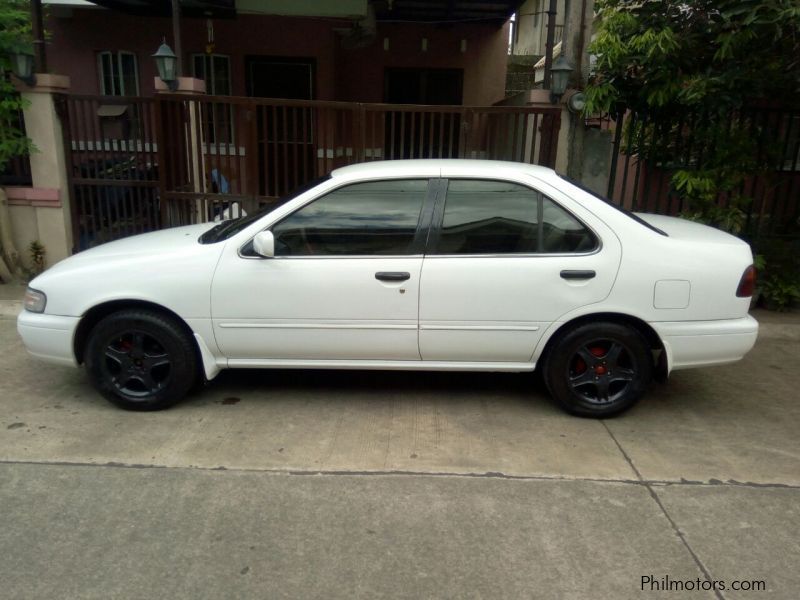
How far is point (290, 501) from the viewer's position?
3.27 metres

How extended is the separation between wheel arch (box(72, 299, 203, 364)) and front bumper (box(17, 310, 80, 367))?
4 cm

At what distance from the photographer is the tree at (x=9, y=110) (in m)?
6.65

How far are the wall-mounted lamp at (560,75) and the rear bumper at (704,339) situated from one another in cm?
360

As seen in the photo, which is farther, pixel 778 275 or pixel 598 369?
pixel 778 275

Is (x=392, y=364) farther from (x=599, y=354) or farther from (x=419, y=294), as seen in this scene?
(x=599, y=354)

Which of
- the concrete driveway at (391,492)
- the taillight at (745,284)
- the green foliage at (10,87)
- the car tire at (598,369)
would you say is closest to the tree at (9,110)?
the green foliage at (10,87)

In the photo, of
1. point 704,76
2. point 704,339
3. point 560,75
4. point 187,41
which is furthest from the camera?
point 187,41

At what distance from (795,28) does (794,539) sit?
14.7 feet

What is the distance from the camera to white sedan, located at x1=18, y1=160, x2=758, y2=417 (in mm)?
4020

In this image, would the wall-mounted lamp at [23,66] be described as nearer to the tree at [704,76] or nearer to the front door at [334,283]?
the front door at [334,283]

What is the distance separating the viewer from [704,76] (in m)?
5.91

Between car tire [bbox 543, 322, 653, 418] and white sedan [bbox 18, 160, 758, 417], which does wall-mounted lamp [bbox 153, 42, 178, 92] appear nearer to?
white sedan [bbox 18, 160, 758, 417]

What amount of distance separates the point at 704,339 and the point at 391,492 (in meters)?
2.23

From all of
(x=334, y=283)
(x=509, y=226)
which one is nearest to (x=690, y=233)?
(x=509, y=226)
